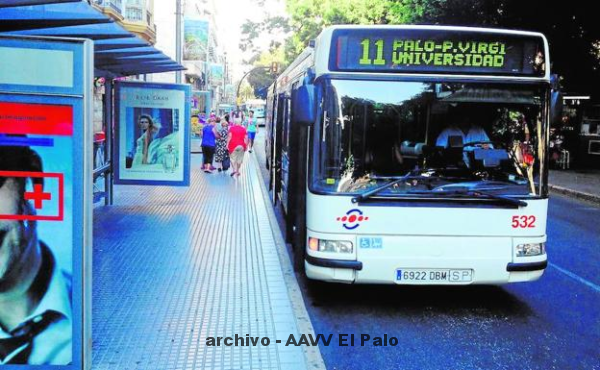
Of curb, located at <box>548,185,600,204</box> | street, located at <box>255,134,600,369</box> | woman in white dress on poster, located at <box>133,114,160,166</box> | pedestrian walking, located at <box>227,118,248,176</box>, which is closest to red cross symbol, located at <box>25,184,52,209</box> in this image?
street, located at <box>255,134,600,369</box>

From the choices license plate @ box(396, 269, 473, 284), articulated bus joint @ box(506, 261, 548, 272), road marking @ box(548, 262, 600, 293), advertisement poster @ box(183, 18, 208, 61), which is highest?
advertisement poster @ box(183, 18, 208, 61)

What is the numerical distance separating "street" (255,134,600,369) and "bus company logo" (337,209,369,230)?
0.92m

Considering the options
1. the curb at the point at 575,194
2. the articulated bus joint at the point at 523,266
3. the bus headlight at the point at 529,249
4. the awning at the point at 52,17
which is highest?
the awning at the point at 52,17

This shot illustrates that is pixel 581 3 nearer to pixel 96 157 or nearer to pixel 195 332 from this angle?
pixel 96 157

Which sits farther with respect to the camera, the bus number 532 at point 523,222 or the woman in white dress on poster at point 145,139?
the woman in white dress on poster at point 145,139

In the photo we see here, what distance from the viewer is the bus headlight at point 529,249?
20.6ft

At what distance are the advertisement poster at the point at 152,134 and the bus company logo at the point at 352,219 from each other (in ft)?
23.1

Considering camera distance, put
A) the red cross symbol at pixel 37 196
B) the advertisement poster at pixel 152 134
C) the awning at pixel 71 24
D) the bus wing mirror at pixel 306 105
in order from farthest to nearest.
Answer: the advertisement poster at pixel 152 134, the bus wing mirror at pixel 306 105, the awning at pixel 71 24, the red cross symbol at pixel 37 196

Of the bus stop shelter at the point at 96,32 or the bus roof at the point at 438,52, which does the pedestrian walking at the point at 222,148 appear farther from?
the bus roof at the point at 438,52

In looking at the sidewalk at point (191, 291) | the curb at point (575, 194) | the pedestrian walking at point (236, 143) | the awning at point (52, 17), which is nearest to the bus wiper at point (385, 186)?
the sidewalk at point (191, 291)

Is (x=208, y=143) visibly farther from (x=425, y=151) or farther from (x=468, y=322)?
(x=468, y=322)

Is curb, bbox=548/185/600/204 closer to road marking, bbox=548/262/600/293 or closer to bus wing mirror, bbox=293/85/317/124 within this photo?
road marking, bbox=548/262/600/293

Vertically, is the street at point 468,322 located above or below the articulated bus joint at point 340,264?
below

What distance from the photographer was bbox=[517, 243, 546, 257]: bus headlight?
6289 millimetres
